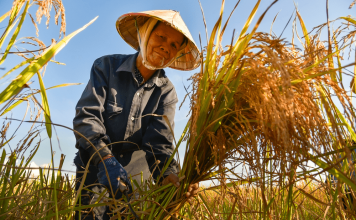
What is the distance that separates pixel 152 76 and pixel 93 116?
816mm

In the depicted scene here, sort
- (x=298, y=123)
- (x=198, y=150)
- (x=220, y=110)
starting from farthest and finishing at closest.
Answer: (x=198, y=150) → (x=220, y=110) → (x=298, y=123)

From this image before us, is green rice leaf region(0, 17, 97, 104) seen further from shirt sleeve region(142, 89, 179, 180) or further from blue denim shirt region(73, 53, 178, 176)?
shirt sleeve region(142, 89, 179, 180)

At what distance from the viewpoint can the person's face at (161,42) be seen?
81.4 inches

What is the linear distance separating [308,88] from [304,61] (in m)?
0.13

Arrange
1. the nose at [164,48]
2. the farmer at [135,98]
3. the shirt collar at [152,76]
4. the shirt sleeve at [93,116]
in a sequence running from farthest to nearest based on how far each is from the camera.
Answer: the shirt collar at [152,76] → the nose at [164,48] → the farmer at [135,98] → the shirt sleeve at [93,116]

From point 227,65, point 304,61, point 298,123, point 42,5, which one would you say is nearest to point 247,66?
point 227,65

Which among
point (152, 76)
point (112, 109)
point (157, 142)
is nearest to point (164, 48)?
point (152, 76)

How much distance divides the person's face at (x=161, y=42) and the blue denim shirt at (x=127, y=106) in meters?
0.37

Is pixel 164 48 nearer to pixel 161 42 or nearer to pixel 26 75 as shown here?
pixel 161 42

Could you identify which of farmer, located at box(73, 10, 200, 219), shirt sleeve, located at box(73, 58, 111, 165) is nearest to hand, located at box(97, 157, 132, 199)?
shirt sleeve, located at box(73, 58, 111, 165)

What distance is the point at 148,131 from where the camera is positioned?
7.37ft

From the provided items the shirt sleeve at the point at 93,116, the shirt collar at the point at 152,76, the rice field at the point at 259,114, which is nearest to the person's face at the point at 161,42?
the shirt collar at the point at 152,76

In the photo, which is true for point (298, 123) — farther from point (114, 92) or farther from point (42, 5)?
point (114, 92)

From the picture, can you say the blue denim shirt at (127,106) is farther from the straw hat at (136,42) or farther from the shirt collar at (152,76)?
the straw hat at (136,42)
